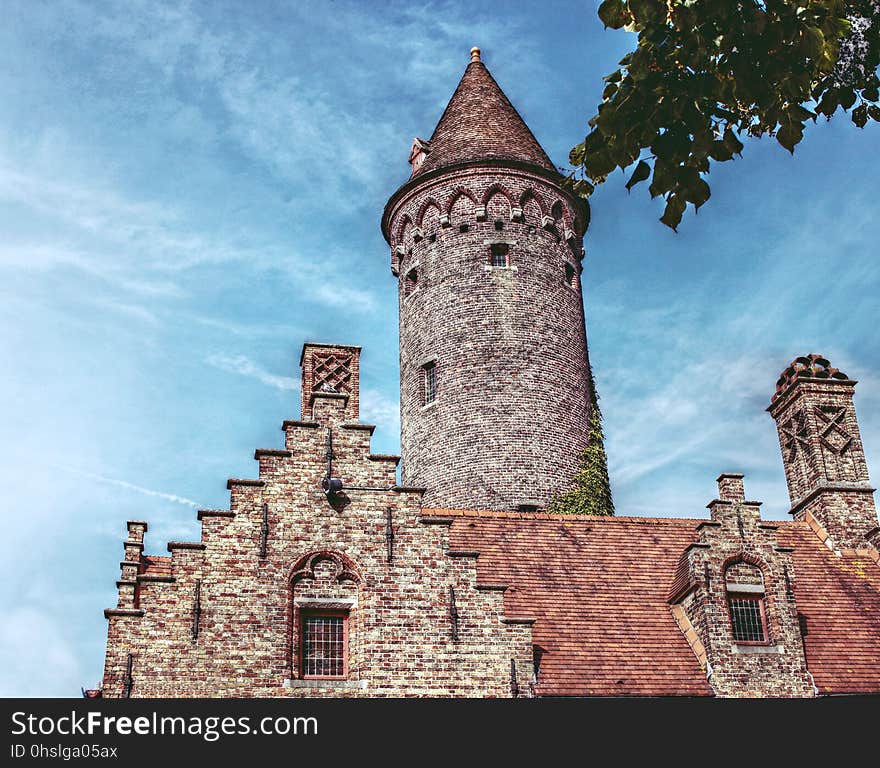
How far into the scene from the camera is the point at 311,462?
1881 cm

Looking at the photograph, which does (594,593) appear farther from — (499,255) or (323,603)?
(499,255)

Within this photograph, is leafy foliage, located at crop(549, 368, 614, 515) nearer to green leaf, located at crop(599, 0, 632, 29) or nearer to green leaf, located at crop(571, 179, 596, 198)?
green leaf, located at crop(571, 179, 596, 198)

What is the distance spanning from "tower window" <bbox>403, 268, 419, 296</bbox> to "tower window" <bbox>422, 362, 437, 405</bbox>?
8.71 ft

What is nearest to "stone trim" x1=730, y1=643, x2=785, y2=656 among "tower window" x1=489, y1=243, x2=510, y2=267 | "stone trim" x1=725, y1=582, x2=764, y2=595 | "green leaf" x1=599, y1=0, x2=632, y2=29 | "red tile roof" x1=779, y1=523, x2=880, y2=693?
"red tile roof" x1=779, y1=523, x2=880, y2=693

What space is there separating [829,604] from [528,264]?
44.3 feet

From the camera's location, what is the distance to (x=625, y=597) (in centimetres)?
2128

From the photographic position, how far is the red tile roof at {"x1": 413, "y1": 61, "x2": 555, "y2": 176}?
33688mm

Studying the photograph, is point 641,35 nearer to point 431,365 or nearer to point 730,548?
point 730,548

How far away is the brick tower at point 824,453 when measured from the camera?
24.5m

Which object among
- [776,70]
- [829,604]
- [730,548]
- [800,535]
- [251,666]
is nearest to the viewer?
[776,70]

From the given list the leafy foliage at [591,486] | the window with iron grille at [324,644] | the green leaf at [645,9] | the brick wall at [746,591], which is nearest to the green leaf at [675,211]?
the green leaf at [645,9]

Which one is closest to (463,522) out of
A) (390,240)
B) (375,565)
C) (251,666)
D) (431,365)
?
(375,565)

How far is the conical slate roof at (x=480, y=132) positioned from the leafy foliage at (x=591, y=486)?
26.8 feet

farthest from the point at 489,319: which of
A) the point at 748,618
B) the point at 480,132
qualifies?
the point at 748,618
